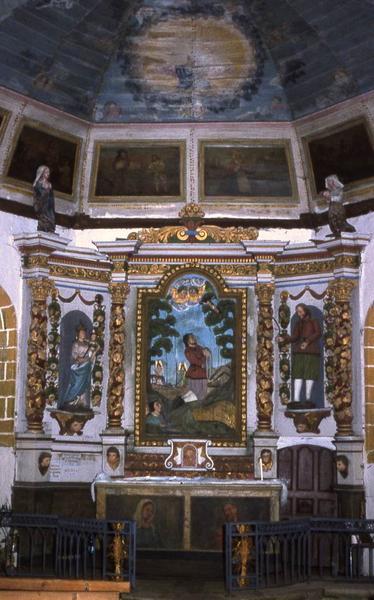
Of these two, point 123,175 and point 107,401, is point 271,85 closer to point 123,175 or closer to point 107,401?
point 123,175

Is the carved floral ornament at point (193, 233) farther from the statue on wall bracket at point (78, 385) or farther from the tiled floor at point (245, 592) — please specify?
the tiled floor at point (245, 592)

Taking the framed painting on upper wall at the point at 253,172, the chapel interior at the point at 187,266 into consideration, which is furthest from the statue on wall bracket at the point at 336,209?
the framed painting on upper wall at the point at 253,172

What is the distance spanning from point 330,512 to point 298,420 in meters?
1.50

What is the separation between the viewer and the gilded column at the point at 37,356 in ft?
48.8

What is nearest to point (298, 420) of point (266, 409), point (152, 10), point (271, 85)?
point (266, 409)

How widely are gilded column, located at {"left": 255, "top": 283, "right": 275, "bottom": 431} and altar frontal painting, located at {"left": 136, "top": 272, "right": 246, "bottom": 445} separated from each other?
28 centimetres

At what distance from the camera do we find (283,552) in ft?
38.8

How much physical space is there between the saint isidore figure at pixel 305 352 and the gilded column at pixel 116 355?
2.73 metres

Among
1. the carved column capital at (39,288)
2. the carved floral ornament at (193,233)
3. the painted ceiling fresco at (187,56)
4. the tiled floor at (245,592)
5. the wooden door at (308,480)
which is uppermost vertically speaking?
the painted ceiling fresco at (187,56)

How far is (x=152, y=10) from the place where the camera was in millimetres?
15109

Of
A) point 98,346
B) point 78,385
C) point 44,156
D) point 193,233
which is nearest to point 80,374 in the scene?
point 78,385

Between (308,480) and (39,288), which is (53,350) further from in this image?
(308,480)

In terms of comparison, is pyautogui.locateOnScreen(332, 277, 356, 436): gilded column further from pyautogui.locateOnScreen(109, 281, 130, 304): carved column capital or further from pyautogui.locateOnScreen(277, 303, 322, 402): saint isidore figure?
pyautogui.locateOnScreen(109, 281, 130, 304): carved column capital

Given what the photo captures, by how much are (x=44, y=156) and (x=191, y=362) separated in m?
4.11
